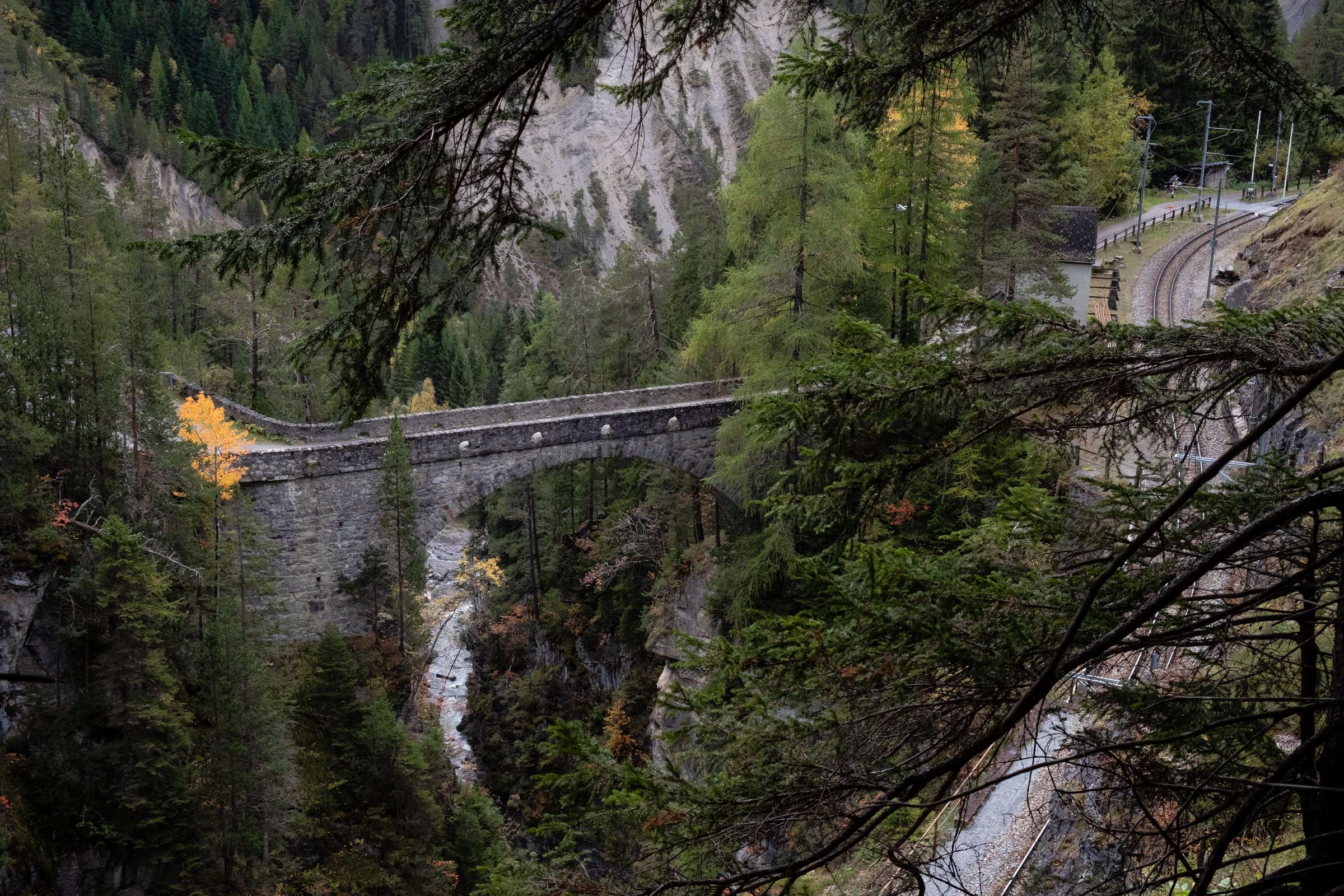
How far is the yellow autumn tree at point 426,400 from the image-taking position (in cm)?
4462

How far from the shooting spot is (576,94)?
256 ft

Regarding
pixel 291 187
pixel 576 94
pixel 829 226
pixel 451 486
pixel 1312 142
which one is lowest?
pixel 451 486

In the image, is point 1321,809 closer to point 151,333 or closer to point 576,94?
point 151,333

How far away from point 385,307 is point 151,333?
17.4 m

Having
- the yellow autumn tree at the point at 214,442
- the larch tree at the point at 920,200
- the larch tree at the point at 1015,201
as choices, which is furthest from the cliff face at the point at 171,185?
the larch tree at the point at 1015,201

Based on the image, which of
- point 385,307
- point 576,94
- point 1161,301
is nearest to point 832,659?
point 385,307

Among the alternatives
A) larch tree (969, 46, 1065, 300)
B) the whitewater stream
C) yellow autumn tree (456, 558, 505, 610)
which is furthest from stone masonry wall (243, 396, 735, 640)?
yellow autumn tree (456, 558, 505, 610)

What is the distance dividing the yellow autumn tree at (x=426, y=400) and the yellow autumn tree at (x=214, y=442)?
2188cm

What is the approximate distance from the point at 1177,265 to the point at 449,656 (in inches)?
928

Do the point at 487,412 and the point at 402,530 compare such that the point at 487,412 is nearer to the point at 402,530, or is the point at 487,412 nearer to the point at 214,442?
the point at 402,530

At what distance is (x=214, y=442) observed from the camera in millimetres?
20484

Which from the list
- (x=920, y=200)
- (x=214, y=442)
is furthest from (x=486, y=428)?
(x=920, y=200)

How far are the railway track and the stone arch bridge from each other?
11.4 m

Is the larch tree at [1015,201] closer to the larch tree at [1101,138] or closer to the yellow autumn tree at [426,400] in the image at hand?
the larch tree at [1101,138]
